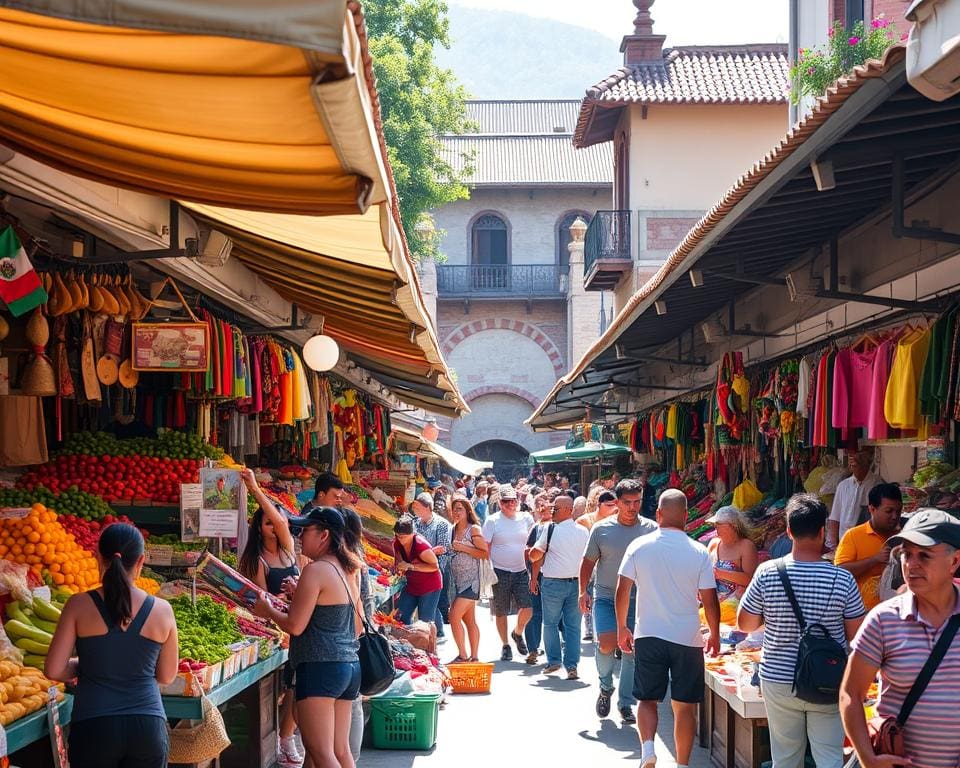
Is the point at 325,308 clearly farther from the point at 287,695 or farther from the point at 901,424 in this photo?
the point at 901,424

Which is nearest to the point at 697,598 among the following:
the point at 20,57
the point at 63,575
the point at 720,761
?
the point at 720,761

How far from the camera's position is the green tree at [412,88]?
92.9ft

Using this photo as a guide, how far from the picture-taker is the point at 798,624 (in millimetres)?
5969

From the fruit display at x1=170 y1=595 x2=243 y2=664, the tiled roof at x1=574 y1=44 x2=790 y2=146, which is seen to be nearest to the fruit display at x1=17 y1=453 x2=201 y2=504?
the fruit display at x1=170 y1=595 x2=243 y2=664

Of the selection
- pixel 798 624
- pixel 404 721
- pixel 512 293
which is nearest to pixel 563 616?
pixel 404 721

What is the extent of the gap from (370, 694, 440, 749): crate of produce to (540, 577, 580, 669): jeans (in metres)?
2.96

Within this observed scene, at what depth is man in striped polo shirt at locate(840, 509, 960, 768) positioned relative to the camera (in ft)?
14.0

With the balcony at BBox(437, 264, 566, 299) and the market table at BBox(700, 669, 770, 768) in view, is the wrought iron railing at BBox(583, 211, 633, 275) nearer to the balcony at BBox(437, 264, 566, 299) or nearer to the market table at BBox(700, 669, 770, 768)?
the balcony at BBox(437, 264, 566, 299)

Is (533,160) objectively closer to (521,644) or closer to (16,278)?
(521,644)

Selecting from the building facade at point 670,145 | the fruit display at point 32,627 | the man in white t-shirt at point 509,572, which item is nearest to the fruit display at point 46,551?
the fruit display at point 32,627

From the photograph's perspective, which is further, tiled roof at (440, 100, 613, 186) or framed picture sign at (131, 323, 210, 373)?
tiled roof at (440, 100, 613, 186)

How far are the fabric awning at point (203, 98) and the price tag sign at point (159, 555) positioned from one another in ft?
11.4

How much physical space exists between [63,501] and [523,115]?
1705 inches

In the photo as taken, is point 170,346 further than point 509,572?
No
